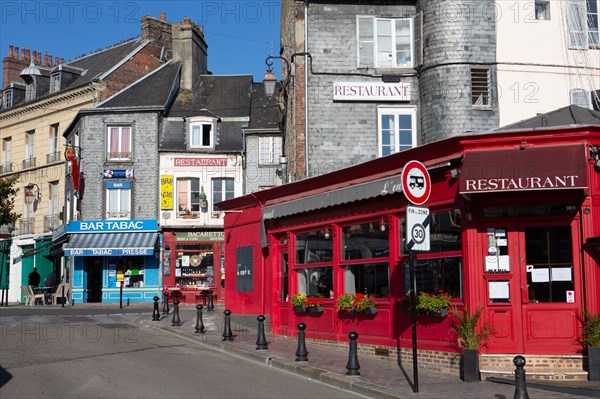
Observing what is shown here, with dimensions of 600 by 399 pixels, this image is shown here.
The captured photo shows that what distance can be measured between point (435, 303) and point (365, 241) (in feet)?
8.90

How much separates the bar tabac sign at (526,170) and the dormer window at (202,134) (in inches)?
993

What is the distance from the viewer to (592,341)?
10859 mm

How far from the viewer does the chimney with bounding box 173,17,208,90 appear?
38406mm

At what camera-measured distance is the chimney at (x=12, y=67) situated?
4528 cm

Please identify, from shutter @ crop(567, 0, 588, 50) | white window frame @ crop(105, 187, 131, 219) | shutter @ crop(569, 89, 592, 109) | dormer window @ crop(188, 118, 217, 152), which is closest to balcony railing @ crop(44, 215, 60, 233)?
white window frame @ crop(105, 187, 131, 219)

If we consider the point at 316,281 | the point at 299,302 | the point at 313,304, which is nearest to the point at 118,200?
the point at 299,302

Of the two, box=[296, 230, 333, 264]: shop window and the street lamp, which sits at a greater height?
the street lamp

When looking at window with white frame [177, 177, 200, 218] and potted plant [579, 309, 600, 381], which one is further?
window with white frame [177, 177, 200, 218]

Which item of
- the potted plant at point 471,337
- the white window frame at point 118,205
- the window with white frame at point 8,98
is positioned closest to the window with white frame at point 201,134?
the white window frame at point 118,205

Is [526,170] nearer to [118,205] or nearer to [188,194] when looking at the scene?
[188,194]

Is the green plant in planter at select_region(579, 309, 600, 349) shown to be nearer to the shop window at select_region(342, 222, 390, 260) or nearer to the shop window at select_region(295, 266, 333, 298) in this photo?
the shop window at select_region(342, 222, 390, 260)

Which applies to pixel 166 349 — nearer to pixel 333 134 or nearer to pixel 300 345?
pixel 300 345

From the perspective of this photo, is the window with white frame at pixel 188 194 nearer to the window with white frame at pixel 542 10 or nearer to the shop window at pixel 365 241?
the window with white frame at pixel 542 10

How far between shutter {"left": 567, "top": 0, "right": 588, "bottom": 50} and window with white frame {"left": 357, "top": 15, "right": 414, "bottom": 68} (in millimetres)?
3879
